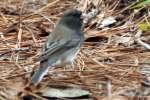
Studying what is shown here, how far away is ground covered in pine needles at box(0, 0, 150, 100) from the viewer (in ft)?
14.6

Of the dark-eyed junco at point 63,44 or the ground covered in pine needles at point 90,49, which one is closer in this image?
the ground covered in pine needles at point 90,49

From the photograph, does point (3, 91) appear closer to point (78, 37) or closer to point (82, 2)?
point (78, 37)

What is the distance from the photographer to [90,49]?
5.32 m

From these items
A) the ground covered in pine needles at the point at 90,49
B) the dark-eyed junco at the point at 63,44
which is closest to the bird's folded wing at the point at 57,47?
the dark-eyed junco at the point at 63,44

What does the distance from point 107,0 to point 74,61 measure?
4.40 ft

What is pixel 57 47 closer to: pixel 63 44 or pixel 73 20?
pixel 63 44

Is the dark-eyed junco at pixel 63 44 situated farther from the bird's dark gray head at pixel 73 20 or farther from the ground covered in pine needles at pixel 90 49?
the ground covered in pine needles at pixel 90 49

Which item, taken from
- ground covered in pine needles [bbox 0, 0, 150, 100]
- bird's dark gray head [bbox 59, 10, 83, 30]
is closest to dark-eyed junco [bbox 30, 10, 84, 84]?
→ bird's dark gray head [bbox 59, 10, 83, 30]

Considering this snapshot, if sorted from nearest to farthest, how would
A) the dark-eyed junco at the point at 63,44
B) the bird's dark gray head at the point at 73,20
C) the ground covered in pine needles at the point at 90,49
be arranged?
the ground covered in pine needles at the point at 90,49, the dark-eyed junco at the point at 63,44, the bird's dark gray head at the point at 73,20

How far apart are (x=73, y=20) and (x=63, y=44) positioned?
360 millimetres

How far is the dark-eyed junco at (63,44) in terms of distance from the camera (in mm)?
4593

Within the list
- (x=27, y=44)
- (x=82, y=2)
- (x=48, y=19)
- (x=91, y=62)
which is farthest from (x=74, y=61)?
(x=82, y=2)

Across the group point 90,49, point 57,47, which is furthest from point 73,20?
point 57,47

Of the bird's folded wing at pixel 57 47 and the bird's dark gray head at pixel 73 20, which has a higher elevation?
the bird's dark gray head at pixel 73 20
